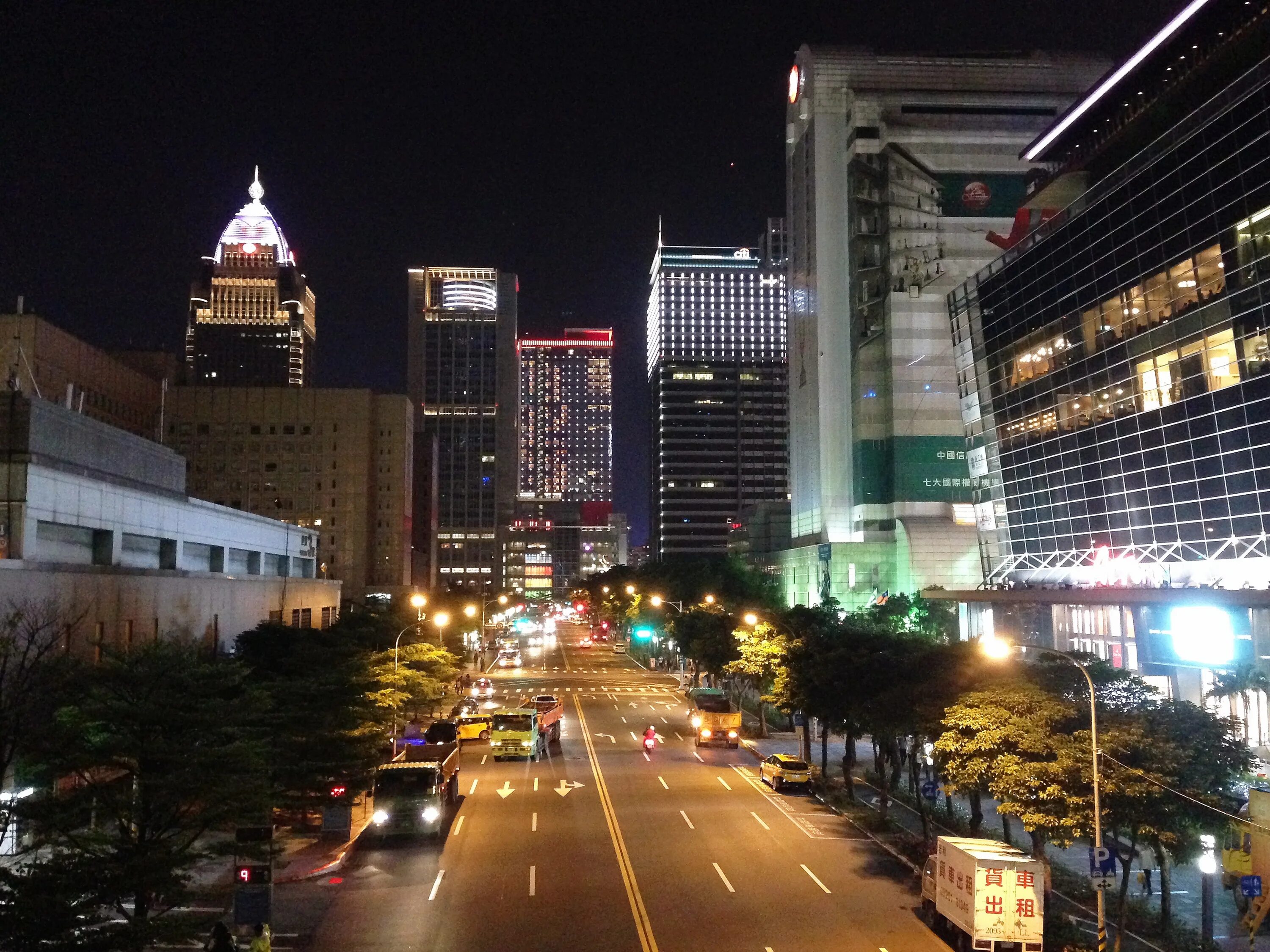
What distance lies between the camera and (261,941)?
19391mm

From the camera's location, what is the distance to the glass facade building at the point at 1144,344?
4703cm

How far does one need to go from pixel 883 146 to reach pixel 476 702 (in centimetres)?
7500

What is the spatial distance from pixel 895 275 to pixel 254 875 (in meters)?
102

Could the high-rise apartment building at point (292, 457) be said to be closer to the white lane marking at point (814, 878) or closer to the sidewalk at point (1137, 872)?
the sidewalk at point (1137, 872)

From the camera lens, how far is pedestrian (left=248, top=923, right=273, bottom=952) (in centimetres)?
1927

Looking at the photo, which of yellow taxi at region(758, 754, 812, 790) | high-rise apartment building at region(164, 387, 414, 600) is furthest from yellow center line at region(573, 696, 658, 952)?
high-rise apartment building at region(164, 387, 414, 600)

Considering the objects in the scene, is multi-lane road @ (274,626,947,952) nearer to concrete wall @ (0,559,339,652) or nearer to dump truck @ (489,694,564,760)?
dump truck @ (489,694,564,760)

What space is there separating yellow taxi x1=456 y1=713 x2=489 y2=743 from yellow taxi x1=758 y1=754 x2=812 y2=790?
1992cm

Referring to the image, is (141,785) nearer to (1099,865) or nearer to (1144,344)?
(1099,865)

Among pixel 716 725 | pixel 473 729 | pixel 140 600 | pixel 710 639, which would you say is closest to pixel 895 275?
pixel 710 639

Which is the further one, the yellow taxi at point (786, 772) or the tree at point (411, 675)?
the yellow taxi at point (786, 772)

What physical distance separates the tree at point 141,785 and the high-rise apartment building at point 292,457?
143m

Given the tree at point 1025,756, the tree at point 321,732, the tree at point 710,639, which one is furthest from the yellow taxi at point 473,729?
the tree at point 1025,756

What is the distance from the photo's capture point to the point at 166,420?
16188 centimetres
